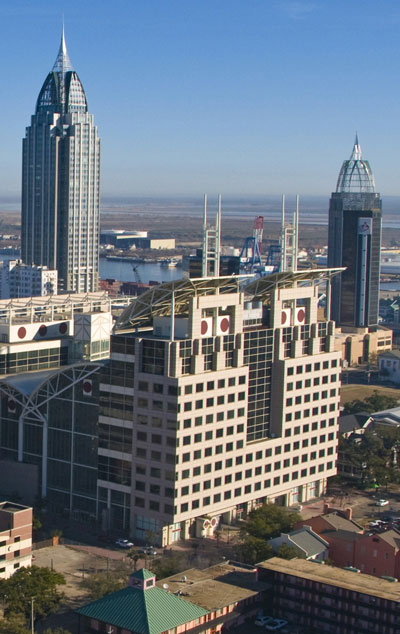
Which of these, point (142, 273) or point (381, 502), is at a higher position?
point (381, 502)

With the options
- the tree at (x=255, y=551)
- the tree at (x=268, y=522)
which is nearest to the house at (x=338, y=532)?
the tree at (x=268, y=522)

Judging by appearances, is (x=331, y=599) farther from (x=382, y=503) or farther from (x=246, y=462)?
(x=382, y=503)

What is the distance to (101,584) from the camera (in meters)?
31.6

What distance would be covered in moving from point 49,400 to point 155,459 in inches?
200

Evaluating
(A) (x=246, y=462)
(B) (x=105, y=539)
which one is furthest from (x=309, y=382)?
(B) (x=105, y=539)

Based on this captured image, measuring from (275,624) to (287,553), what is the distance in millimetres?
3885

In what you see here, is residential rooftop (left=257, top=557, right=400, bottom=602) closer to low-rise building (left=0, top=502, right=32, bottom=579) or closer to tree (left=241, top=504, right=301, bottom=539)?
tree (left=241, top=504, right=301, bottom=539)

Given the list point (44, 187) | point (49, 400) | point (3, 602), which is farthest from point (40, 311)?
point (44, 187)

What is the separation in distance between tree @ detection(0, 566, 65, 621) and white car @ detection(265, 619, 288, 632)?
558 cm

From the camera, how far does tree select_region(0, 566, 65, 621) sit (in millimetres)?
29734

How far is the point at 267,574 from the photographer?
3092 centimetres

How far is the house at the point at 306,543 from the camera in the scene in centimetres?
3450

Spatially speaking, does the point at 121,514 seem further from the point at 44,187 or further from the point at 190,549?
the point at 44,187

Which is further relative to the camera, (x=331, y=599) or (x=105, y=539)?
(x=105, y=539)
